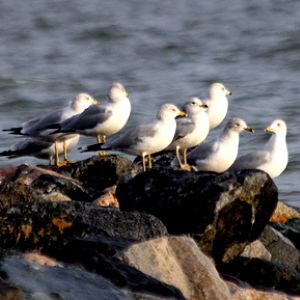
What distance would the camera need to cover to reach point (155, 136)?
12.3m

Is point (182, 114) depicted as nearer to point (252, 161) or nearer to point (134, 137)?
point (134, 137)

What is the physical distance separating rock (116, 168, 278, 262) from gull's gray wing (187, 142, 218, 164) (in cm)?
317

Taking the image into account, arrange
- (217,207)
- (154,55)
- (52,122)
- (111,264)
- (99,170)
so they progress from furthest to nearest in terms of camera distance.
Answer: (154,55) → (52,122) → (99,170) → (217,207) → (111,264)

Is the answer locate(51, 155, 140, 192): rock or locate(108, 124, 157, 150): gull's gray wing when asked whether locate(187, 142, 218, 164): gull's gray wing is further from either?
locate(51, 155, 140, 192): rock

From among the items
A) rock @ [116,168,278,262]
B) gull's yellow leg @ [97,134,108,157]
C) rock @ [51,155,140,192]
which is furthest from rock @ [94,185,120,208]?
gull's yellow leg @ [97,134,108,157]

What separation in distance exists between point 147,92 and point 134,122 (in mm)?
3557

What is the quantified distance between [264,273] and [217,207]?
56cm

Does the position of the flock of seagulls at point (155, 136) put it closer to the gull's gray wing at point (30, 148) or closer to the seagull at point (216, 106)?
the gull's gray wing at point (30, 148)

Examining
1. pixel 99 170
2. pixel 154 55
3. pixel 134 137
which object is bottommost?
pixel 154 55

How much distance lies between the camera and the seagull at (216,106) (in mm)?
14883

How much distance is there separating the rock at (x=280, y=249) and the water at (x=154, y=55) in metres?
5.61

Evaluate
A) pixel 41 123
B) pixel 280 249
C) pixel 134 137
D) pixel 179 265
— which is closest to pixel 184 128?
pixel 134 137

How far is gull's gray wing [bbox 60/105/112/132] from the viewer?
13047 millimetres

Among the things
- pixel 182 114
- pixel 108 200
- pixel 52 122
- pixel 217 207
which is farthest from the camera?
pixel 52 122
